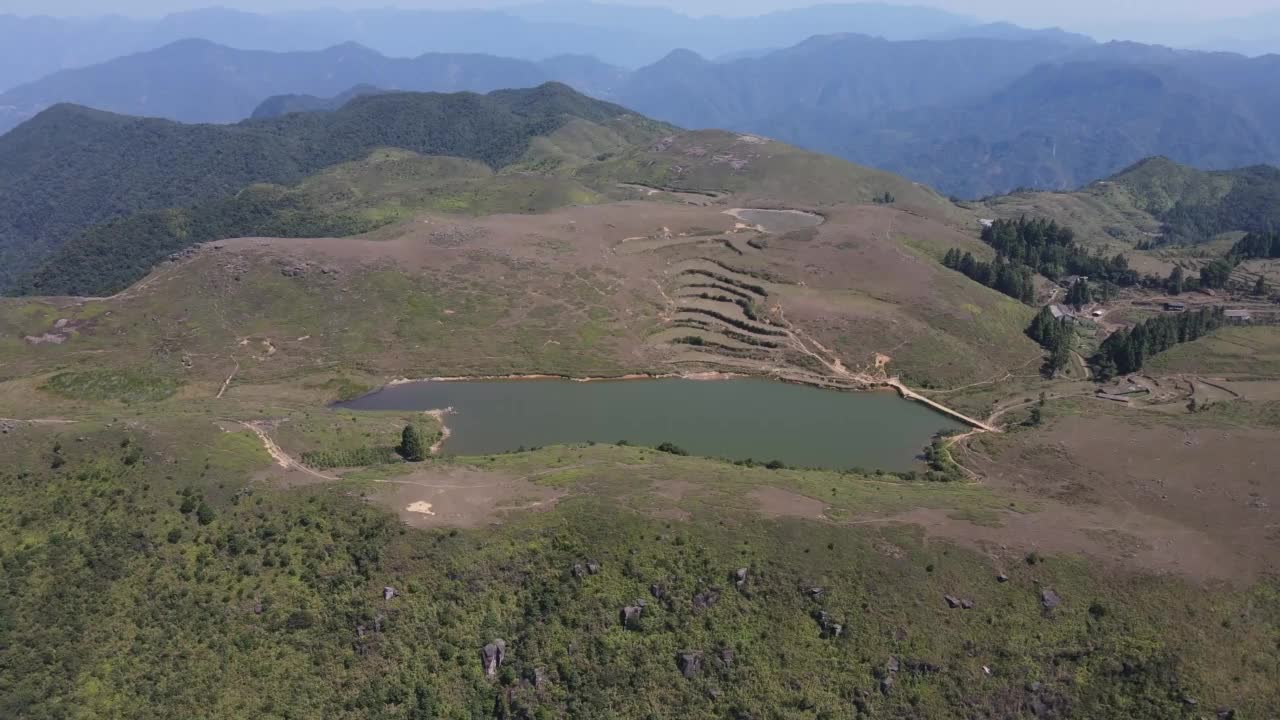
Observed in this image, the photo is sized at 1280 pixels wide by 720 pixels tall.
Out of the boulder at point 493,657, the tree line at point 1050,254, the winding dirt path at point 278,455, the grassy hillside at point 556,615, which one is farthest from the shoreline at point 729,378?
the tree line at point 1050,254

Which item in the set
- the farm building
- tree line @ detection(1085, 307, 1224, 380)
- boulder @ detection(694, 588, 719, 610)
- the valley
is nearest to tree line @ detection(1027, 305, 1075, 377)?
the valley

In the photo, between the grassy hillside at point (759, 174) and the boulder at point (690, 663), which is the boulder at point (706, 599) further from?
the grassy hillside at point (759, 174)

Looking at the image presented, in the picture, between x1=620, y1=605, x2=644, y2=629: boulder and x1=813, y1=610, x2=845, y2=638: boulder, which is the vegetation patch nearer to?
x1=620, y1=605, x2=644, y2=629: boulder

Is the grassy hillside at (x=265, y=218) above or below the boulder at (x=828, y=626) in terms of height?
above

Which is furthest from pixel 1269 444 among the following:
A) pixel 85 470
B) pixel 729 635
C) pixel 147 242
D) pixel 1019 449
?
pixel 147 242

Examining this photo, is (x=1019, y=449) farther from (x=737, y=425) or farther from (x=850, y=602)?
(x=850, y=602)

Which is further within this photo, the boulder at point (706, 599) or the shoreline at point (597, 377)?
the shoreline at point (597, 377)
